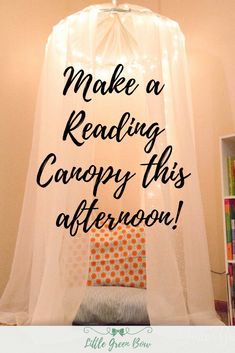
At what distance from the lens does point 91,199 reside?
5.23 feet

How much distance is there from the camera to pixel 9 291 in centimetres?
183

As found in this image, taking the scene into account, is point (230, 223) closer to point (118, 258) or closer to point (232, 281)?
point (232, 281)

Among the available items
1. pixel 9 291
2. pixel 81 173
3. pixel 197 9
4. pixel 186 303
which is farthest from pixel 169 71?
pixel 9 291

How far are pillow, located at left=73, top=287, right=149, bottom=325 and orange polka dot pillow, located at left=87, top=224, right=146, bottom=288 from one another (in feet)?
0.76

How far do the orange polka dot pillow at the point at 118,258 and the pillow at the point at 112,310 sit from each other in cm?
23

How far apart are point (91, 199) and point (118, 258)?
522mm

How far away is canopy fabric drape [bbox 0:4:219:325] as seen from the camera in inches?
59.9

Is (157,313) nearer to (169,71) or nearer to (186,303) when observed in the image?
(186,303)

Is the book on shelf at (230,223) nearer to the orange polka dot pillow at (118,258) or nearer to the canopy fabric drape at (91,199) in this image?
the canopy fabric drape at (91,199)
